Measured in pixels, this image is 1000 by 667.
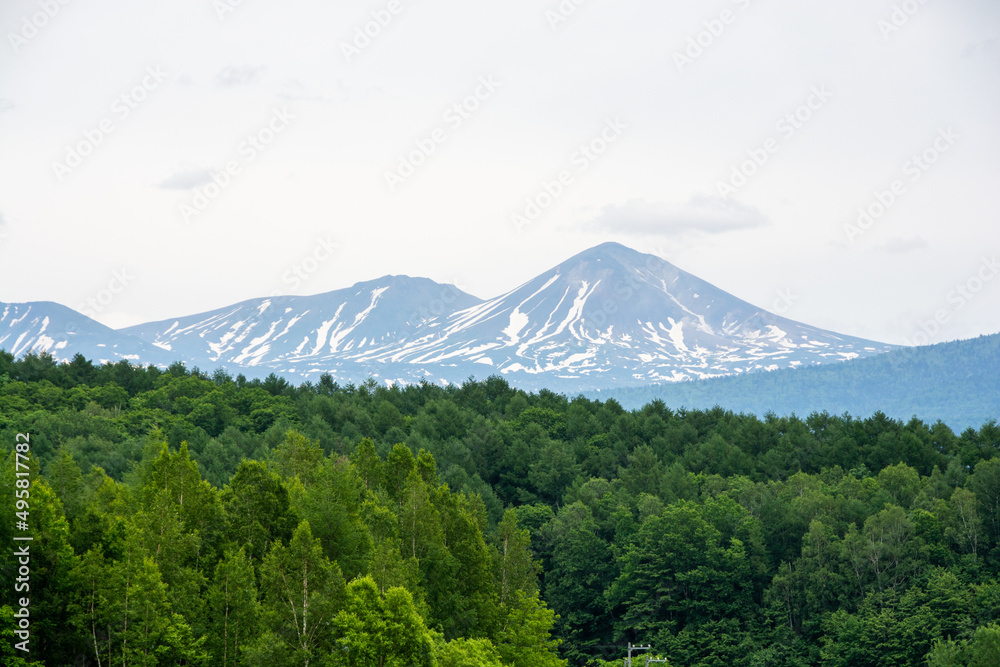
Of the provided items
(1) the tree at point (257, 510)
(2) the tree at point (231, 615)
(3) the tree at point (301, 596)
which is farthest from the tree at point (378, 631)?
(1) the tree at point (257, 510)

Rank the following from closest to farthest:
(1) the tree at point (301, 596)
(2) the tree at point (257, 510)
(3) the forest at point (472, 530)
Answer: (3) the forest at point (472, 530), (1) the tree at point (301, 596), (2) the tree at point (257, 510)

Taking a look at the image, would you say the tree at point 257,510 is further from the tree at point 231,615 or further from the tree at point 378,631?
the tree at point 378,631

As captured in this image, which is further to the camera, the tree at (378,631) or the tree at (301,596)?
the tree at (301,596)

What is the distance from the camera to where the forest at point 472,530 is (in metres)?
32.4

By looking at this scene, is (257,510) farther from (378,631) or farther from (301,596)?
(378,631)

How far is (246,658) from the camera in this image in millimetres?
31688

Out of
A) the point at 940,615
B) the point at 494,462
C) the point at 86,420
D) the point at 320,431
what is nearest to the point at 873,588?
the point at 940,615

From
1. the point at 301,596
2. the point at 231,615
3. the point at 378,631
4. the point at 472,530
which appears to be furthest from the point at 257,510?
the point at 472,530

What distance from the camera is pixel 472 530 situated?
164 feet

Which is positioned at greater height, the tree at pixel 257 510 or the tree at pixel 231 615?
the tree at pixel 257 510

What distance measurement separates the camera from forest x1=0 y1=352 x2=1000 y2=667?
106 feet

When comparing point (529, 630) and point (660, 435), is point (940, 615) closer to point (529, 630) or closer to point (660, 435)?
point (529, 630)

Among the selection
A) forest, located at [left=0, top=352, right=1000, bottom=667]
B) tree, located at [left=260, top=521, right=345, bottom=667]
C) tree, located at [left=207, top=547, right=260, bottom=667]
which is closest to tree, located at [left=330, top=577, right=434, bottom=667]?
forest, located at [left=0, top=352, right=1000, bottom=667]

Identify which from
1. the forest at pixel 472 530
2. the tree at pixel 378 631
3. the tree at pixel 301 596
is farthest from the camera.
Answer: the tree at pixel 301 596
